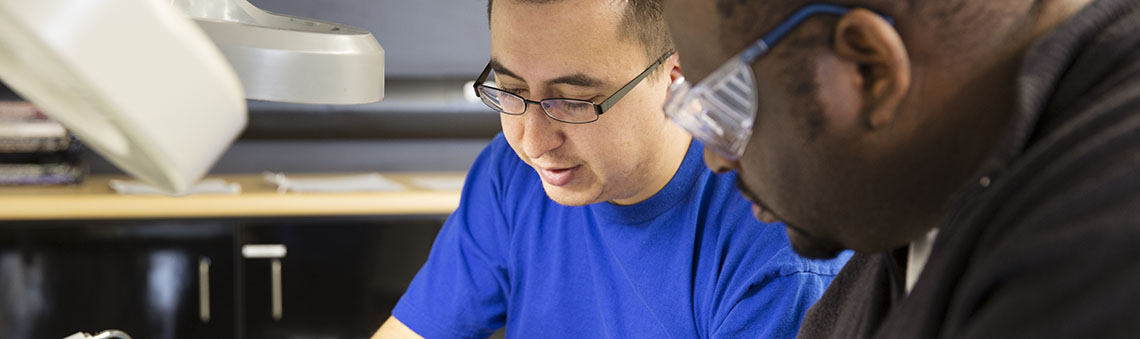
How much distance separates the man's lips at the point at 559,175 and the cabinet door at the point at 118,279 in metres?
1.52

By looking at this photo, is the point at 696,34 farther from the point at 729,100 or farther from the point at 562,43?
the point at 562,43

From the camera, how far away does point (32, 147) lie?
263 centimetres

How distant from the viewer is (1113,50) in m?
0.53

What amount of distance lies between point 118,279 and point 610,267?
172 centimetres

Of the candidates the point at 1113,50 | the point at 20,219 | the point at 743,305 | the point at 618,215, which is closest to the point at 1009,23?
the point at 1113,50

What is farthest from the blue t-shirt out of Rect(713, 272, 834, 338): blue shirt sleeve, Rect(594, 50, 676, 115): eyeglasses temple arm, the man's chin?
the man's chin

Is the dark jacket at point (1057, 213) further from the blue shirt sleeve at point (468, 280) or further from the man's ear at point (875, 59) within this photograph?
the blue shirt sleeve at point (468, 280)

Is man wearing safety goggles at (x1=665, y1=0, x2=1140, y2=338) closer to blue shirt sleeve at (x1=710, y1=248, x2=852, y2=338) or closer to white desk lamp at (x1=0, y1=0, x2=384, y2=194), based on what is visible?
white desk lamp at (x1=0, y1=0, x2=384, y2=194)

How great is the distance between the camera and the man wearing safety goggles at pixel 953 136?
48 cm

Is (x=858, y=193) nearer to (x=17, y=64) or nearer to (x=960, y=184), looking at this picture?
(x=960, y=184)

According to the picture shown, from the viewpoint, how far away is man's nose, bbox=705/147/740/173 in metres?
0.71

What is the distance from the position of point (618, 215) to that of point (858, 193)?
0.73 metres

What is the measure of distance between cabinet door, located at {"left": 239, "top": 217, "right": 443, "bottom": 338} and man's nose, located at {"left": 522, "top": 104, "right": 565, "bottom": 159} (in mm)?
1397

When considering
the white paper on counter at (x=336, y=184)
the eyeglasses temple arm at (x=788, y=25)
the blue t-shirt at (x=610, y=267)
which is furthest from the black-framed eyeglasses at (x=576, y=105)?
the white paper on counter at (x=336, y=184)
